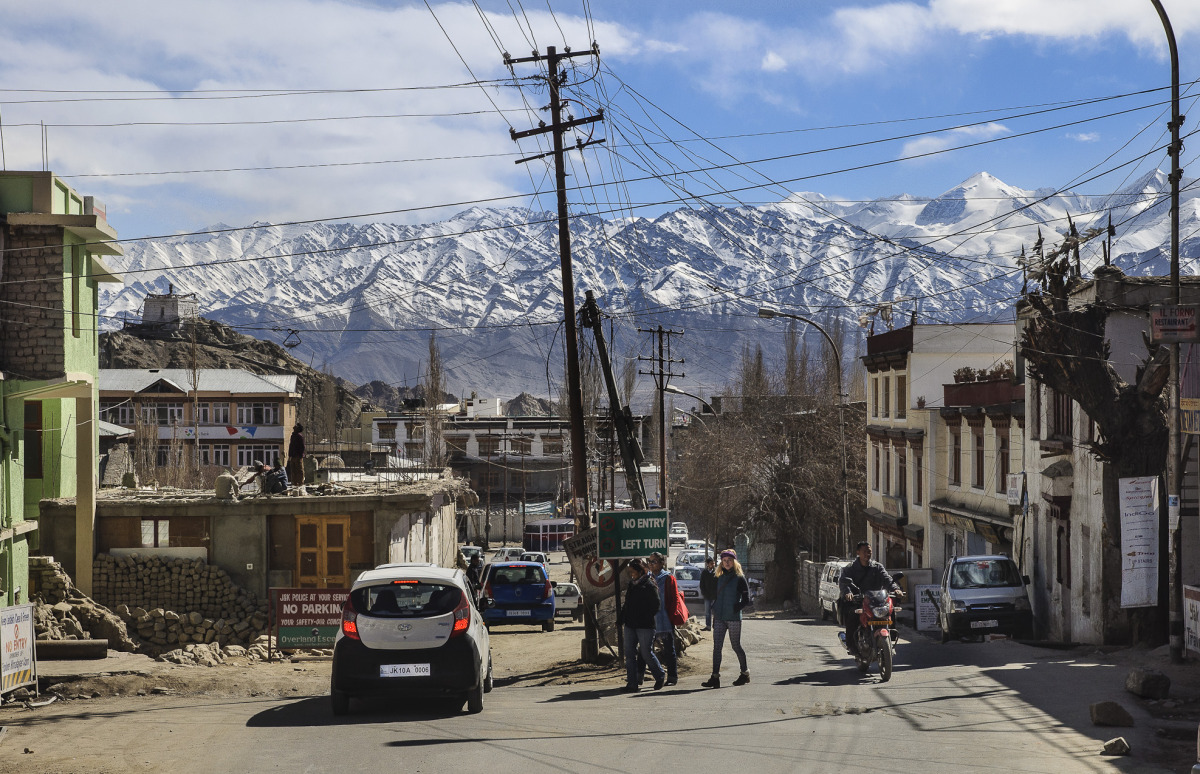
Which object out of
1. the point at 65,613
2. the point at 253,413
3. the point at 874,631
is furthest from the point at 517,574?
the point at 253,413

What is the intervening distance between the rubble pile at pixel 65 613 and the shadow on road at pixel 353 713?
28.3 feet

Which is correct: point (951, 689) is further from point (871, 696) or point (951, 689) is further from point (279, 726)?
point (279, 726)

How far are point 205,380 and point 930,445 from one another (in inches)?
2438

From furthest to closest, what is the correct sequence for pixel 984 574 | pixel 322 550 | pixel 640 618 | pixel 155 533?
pixel 322 550 < pixel 155 533 < pixel 984 574 < pixel 640 618

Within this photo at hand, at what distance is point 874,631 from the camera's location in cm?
1513

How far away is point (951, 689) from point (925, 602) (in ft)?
48.6

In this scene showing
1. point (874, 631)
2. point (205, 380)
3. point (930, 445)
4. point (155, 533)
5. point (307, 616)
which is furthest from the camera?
point (205, 380)

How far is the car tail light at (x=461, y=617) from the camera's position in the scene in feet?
42.7

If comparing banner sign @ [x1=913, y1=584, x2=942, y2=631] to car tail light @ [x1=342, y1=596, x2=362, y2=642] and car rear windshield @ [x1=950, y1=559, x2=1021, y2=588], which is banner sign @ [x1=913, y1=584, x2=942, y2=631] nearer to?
car rear windshield @ [x1=950, y1=559, x2=1021, y2=588]

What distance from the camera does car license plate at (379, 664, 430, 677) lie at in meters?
12.7

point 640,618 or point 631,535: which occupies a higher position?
point 631,535

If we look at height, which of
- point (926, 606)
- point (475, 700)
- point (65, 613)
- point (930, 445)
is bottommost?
point (926, 606)

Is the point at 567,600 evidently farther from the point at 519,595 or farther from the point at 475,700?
the point at 475,700

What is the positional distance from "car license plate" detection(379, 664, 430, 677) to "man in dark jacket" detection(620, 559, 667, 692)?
9.44ft
